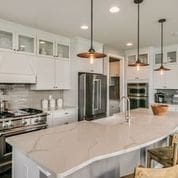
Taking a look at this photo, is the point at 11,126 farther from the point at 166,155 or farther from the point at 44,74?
the point at 166,155

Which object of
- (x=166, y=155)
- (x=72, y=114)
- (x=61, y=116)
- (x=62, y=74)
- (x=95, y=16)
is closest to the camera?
(x=166, y=155)

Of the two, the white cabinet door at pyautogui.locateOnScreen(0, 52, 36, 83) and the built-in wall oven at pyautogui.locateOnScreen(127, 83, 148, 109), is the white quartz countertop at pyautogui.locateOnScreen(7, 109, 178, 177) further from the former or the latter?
the built-in wall oven at pyautogui.locateOnScreen(127, 83, 148, 109)

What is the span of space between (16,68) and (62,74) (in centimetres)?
115

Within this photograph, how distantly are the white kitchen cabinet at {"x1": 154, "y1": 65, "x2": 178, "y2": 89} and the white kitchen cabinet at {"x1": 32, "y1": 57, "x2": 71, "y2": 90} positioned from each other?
2827 mm

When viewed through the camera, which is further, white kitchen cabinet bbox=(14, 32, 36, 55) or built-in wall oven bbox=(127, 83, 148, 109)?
built-in wall oven bbox=(127, 83, 148, 109)

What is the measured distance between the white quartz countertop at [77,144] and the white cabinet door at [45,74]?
1940 millimetres

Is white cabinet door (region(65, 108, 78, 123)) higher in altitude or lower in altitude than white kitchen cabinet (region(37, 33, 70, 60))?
lower

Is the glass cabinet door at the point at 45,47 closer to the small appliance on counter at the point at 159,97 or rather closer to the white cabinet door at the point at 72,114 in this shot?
the white cabinet door at the point at 72,114

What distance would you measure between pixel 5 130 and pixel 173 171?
102 inches

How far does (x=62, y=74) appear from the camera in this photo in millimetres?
4359

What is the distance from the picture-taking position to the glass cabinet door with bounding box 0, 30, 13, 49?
333 cm

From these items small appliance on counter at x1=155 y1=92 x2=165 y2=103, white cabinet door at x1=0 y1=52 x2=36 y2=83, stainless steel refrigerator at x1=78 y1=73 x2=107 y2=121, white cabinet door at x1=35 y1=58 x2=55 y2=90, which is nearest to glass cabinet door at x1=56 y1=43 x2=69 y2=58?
white cabinet door at x1=35 y1=58 x2=55 y2=90

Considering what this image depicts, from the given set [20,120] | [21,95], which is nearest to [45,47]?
[21,95]

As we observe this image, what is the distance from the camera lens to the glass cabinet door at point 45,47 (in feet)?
12.9
